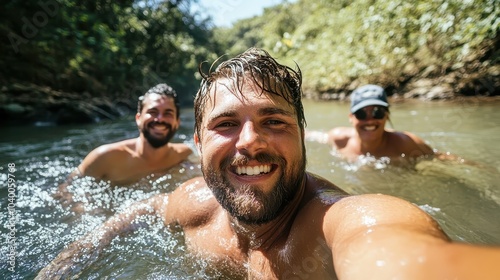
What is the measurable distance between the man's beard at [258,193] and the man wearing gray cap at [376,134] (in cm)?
267

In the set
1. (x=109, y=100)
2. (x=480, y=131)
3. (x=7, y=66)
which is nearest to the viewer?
(x=480, y=131)

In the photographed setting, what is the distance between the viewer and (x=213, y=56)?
20641 millimetres

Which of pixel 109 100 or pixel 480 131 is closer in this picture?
pixel 480 131

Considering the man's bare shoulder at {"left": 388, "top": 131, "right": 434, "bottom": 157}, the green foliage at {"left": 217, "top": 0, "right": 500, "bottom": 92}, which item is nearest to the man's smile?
the man's bare shoulder at {"left": 388, "top": 131, "right": 434, "bottom": 157}

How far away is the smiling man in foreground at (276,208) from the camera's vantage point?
0.97 metres

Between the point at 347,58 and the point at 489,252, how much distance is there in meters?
12.5

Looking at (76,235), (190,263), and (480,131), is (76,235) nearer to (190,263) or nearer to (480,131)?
(190,263)

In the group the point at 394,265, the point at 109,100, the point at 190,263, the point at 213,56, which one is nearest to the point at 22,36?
the point at 109,100

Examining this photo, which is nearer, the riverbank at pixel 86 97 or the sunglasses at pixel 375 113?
the sunglasses at pixel 375 113

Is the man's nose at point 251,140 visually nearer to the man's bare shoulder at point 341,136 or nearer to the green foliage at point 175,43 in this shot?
the man's bare shoulder at point 341,136

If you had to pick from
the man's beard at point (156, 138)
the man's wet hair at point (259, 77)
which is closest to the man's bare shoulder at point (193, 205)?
the man's wet hair at point (259, 77)

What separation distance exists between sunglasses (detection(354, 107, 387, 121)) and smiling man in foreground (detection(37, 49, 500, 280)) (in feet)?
7.92

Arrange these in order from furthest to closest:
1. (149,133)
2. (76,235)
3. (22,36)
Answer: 1. (22,36)
2. (149,133)
3. (76,235)

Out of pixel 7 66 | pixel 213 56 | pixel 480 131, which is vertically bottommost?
pixel 480 131
